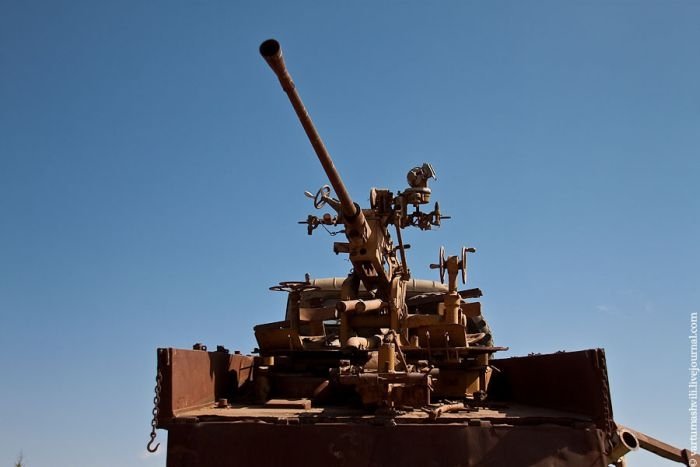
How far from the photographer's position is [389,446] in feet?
17.4

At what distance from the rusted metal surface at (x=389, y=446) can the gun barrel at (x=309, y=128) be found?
2989 millimetres

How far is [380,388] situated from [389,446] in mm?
588

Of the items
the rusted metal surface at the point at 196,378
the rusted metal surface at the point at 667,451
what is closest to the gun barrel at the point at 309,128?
the rusted metal surface at the point at 196,378

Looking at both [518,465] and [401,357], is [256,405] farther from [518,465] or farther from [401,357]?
[518,465]

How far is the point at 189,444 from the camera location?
5.61 m

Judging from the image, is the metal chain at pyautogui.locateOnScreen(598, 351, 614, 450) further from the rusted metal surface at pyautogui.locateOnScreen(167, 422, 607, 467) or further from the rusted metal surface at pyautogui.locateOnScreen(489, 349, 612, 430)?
the rusted metal surface at pyautogui.locateOnScreen(167, 422, 607, 467)

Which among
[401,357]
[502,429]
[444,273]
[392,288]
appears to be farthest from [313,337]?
[502,429]

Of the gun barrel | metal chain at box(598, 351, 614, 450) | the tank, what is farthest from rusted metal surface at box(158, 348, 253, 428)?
metal chain at box(598, 351, 614, 450)

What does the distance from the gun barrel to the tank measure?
0.01 metres

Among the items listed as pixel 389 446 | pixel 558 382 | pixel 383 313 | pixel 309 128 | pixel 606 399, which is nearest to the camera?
pixel 389 446

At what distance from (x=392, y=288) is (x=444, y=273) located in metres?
0.68

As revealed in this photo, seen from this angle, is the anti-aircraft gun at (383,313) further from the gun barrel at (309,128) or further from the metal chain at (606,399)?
the metal chain at (606,399)

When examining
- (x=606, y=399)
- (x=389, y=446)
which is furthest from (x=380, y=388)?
(x=606, y=399)

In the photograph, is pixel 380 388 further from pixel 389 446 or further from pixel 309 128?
→ pixel 309 128
